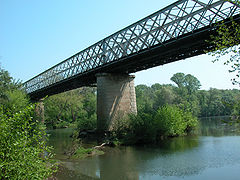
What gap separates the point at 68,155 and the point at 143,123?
8635mm

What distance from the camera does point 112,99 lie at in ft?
78.3

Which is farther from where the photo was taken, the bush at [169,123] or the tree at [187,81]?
the tree at [187,81]

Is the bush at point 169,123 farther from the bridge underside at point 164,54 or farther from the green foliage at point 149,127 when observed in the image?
the bridge underside at point 164,54

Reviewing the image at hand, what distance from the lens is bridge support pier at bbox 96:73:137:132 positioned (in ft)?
77.2

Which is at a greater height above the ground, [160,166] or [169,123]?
[169,123]

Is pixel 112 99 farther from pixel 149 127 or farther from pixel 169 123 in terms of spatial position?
pixel 169 123

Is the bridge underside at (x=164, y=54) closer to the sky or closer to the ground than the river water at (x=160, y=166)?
closer to the sky

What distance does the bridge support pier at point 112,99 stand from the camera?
926 inches

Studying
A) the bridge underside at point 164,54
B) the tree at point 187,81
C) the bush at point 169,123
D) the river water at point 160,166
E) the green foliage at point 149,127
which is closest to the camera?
the river water at point 160,166

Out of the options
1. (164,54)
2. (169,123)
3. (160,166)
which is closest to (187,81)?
(169,123)

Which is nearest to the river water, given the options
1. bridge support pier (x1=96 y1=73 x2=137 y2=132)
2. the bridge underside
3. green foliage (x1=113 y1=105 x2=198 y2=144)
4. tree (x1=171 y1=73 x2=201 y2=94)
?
green foliage (x1=113 y1=105 x2=198 y2=144)

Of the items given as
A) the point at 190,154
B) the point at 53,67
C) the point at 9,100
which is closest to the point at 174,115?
the point at 190,154

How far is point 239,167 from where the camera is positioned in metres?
11.5

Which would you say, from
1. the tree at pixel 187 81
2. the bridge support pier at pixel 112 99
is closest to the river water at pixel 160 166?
the bridge support pier at pixel 112 99
